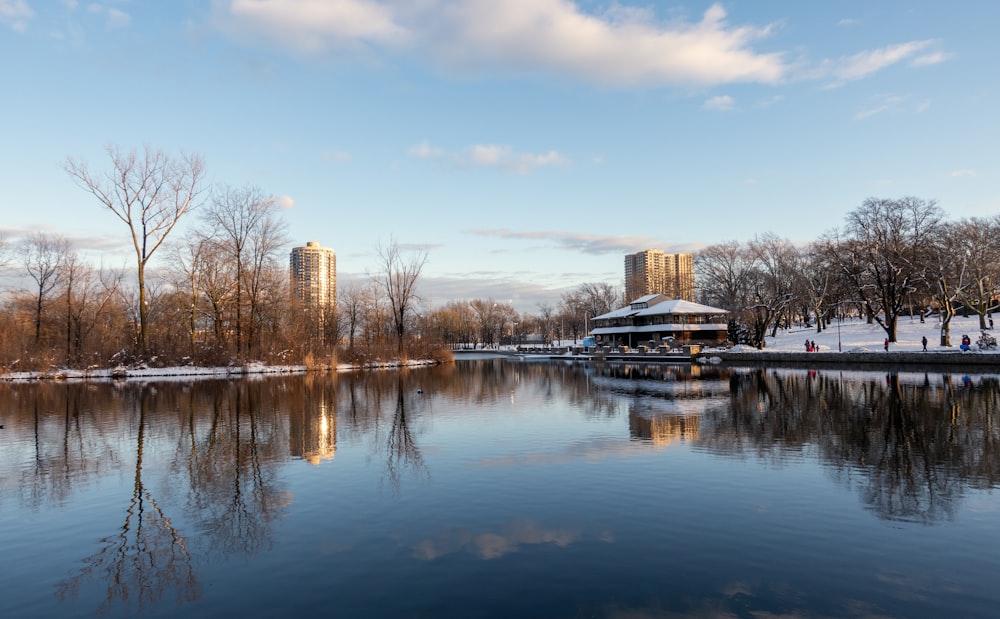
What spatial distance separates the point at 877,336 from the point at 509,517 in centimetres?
Result: 6640

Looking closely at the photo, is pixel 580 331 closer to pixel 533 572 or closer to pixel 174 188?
pixel 174 188

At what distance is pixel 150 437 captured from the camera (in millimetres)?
17578

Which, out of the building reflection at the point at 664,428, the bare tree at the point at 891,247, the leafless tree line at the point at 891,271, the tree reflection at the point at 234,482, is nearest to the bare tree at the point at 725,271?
the leafless tree line at the point at 891,271

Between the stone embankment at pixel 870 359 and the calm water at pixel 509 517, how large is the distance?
25120 millimetres

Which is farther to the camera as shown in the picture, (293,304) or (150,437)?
(293,304)

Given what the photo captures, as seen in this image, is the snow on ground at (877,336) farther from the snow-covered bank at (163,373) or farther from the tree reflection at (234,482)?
the snow-covered bank at (163,373)

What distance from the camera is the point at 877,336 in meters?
61.8

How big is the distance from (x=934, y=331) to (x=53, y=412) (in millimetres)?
73761

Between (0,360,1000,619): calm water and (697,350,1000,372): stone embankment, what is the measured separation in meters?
25.1

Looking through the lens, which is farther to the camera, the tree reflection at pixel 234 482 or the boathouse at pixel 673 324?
the boathouse at pixel 673 324

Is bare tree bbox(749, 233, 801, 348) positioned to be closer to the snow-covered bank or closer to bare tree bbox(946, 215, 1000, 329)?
bare tree bbox(946, 215, 1000, 329)

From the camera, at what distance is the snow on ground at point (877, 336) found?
53281 millimetres

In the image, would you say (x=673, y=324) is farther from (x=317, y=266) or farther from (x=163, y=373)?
(x=317, y=266)

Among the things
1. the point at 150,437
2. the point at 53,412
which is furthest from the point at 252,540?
the point at 53,412
